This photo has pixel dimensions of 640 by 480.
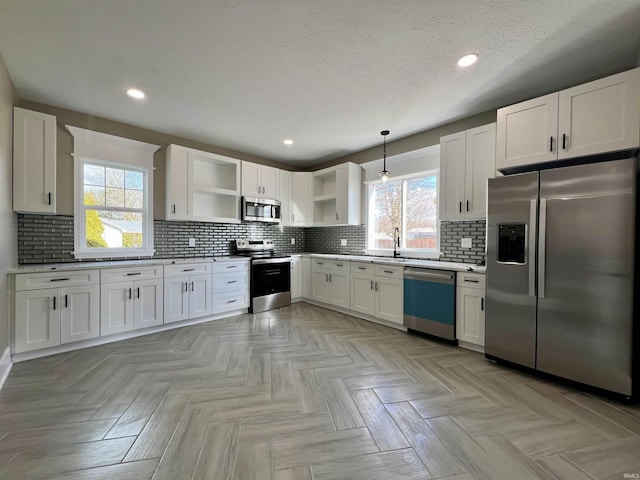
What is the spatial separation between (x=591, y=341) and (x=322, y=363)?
2.19m

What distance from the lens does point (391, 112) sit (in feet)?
10.9

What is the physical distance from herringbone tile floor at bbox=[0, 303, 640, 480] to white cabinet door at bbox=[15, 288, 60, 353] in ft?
0.64

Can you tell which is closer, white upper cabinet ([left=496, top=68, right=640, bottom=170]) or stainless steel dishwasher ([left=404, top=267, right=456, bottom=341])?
white upper cabinet ([left=496, top=68, right=640, bottom=170])

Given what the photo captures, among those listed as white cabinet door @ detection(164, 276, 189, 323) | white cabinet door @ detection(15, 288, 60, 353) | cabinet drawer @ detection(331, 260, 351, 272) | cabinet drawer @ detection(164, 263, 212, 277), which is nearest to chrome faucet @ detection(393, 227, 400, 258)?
cabinet drawer @ detection(331, 260, 351, 272)

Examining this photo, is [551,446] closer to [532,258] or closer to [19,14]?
[532,258]

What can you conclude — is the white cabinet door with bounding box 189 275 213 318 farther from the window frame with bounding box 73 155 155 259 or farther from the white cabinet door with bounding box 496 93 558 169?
the white cabinet door with bounding box 496 93 558 169

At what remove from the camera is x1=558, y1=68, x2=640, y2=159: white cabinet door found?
6.72 feet

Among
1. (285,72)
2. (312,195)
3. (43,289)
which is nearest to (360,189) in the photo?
(312,195)

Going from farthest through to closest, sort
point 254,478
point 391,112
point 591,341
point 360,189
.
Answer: point 360,189
point 391,112
point 591,341
point 254,478

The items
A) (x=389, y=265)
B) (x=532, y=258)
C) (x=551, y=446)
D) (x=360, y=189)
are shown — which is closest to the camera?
(x=551, y=446)

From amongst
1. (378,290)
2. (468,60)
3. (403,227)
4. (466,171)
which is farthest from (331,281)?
(468,60)

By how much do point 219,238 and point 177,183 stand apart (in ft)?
3.66

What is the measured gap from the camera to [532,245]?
7.93ft

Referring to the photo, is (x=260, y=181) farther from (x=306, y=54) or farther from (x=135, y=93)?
(x=306, y=54)
